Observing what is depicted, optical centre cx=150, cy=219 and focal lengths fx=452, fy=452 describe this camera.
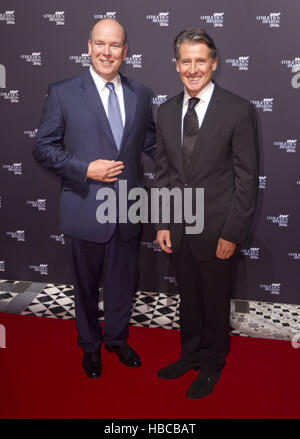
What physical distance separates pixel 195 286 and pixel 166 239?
1.00ft

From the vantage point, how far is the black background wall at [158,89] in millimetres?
3342

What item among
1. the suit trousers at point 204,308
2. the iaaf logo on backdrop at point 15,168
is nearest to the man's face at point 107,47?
the suit trousers at point 204,308

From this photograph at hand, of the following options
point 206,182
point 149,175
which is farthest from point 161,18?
point 206,182

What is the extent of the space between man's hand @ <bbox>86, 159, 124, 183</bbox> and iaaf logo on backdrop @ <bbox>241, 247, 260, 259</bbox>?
1.79 meters

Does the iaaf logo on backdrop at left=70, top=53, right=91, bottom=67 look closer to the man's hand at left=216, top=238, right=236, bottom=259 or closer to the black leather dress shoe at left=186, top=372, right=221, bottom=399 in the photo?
the man's hand at left=216, top=238, right=236, bottom=259

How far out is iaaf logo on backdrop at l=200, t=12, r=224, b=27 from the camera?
3.32 metres

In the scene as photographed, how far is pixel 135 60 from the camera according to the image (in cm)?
351

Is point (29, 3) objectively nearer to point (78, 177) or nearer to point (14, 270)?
point (78, 177)

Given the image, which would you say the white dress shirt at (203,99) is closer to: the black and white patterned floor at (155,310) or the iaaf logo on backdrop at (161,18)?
the iaaf logo on backdrop at (161,18)

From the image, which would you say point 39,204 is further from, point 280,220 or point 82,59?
point 280,220

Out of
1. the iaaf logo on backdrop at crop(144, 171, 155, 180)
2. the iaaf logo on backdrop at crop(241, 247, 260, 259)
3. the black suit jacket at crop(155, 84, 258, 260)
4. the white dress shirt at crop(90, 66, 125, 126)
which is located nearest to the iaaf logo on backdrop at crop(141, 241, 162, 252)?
the iaaf logo on backdrop at crop(144, 171, 155, 180)

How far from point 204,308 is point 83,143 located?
1.12m

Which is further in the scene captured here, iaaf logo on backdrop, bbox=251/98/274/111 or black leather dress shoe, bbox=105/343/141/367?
iaaf logo on backdrop, bbox=251/98/274/111

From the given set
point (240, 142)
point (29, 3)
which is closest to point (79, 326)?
point (240, 142)
